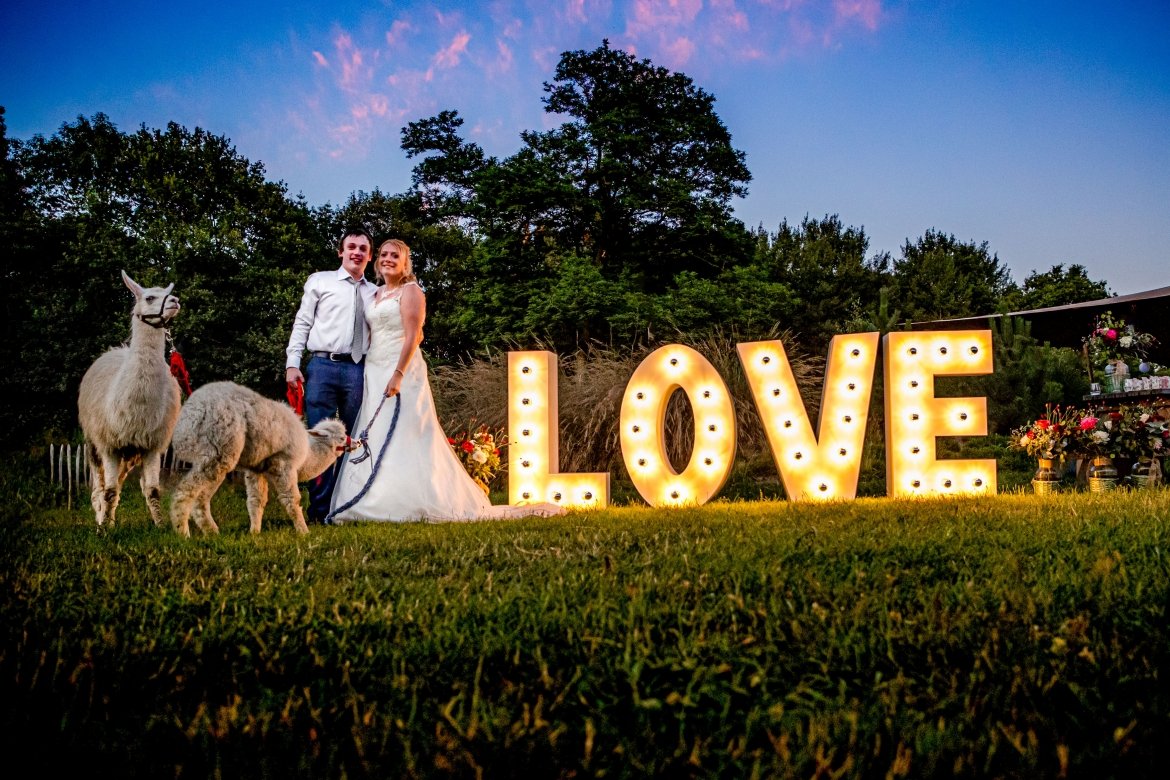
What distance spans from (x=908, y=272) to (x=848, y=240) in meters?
3.40

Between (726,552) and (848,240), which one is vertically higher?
(848,240)

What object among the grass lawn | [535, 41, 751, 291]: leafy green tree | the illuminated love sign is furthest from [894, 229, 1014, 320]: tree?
the grass lawn

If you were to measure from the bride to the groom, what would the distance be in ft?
0.41

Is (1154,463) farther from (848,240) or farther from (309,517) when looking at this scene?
(848,240)

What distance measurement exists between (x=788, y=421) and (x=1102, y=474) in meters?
3.77

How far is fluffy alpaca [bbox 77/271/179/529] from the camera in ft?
18.3

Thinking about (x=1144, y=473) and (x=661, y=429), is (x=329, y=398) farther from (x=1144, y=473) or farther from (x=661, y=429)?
(x=1144, y=473)

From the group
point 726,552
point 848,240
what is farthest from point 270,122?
point 848,240

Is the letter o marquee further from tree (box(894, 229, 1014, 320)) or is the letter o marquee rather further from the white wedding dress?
tree (box(894, 229, 1014, 320))

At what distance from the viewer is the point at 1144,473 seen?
851 cm

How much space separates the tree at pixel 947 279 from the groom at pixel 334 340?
97.9ft

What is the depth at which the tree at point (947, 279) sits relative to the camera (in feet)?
112

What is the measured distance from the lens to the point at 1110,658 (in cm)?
219

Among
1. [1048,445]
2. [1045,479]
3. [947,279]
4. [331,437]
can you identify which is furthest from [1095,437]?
[947,279]
